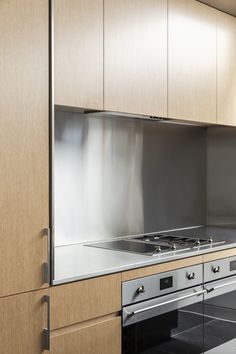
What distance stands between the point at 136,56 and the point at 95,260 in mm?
1087

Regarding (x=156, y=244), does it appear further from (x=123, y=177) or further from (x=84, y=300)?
(x=84, y=300)

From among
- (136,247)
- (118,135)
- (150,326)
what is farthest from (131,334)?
(118,135)

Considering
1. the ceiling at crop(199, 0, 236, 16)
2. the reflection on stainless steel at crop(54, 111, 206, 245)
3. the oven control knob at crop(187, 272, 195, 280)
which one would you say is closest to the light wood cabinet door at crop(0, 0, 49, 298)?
the reflection on stainless steel at crop(54, 111, 206, 245)

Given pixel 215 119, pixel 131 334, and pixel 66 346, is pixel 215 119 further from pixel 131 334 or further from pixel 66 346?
pixel 66 346

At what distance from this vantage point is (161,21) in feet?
9.63

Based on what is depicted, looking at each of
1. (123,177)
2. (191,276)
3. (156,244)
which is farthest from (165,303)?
(123,177)

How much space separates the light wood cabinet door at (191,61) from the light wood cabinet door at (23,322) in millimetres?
1412

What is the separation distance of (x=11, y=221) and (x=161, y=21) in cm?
155

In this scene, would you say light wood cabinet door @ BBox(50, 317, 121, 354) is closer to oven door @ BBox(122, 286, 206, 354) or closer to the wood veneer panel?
oven door @ BBox(122, 286, 206, 354)

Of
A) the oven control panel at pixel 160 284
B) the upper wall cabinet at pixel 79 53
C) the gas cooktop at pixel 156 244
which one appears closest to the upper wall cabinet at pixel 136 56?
the upper wall cabinet at pixel 79 53

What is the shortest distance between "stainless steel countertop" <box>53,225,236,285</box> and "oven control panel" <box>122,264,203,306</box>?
0.07 meters

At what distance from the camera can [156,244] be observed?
9.91ft

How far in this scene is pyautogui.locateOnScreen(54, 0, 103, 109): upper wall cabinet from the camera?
238 cm

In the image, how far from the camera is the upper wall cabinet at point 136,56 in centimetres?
263
